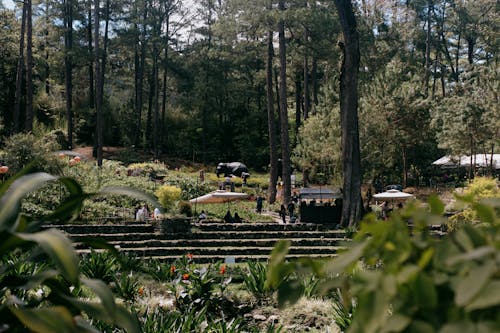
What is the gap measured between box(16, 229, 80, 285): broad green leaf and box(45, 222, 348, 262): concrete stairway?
46.4 feet

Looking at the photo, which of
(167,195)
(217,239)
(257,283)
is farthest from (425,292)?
(167,195)

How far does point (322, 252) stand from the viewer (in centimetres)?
1716

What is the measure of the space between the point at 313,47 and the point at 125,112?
75.1ft

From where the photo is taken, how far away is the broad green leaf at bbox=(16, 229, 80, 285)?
3.60ft

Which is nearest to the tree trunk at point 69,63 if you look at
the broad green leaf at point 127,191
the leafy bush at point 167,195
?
the leafy bush at point 167,195

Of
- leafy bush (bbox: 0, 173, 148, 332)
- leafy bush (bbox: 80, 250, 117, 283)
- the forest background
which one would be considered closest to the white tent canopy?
the forest background

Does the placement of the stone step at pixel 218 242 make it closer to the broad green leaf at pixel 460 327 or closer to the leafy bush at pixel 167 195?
the leafy bush at pixel 167 195

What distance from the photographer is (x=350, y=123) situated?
20625 millimetres

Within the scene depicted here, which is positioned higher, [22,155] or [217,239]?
[22,155]

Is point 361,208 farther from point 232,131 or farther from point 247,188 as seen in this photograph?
point 232,131

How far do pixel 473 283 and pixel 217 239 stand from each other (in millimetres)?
17915

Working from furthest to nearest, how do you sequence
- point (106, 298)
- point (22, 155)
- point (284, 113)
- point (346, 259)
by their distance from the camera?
point (284, 113), point (22, 155), point (106, 298), point (346, 259)

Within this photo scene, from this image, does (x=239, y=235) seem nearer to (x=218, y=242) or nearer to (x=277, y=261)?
(x=218, y=242)

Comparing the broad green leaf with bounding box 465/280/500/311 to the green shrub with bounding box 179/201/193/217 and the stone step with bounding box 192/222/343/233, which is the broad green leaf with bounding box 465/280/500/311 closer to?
the stone step with bounding box 192/222/343/233
